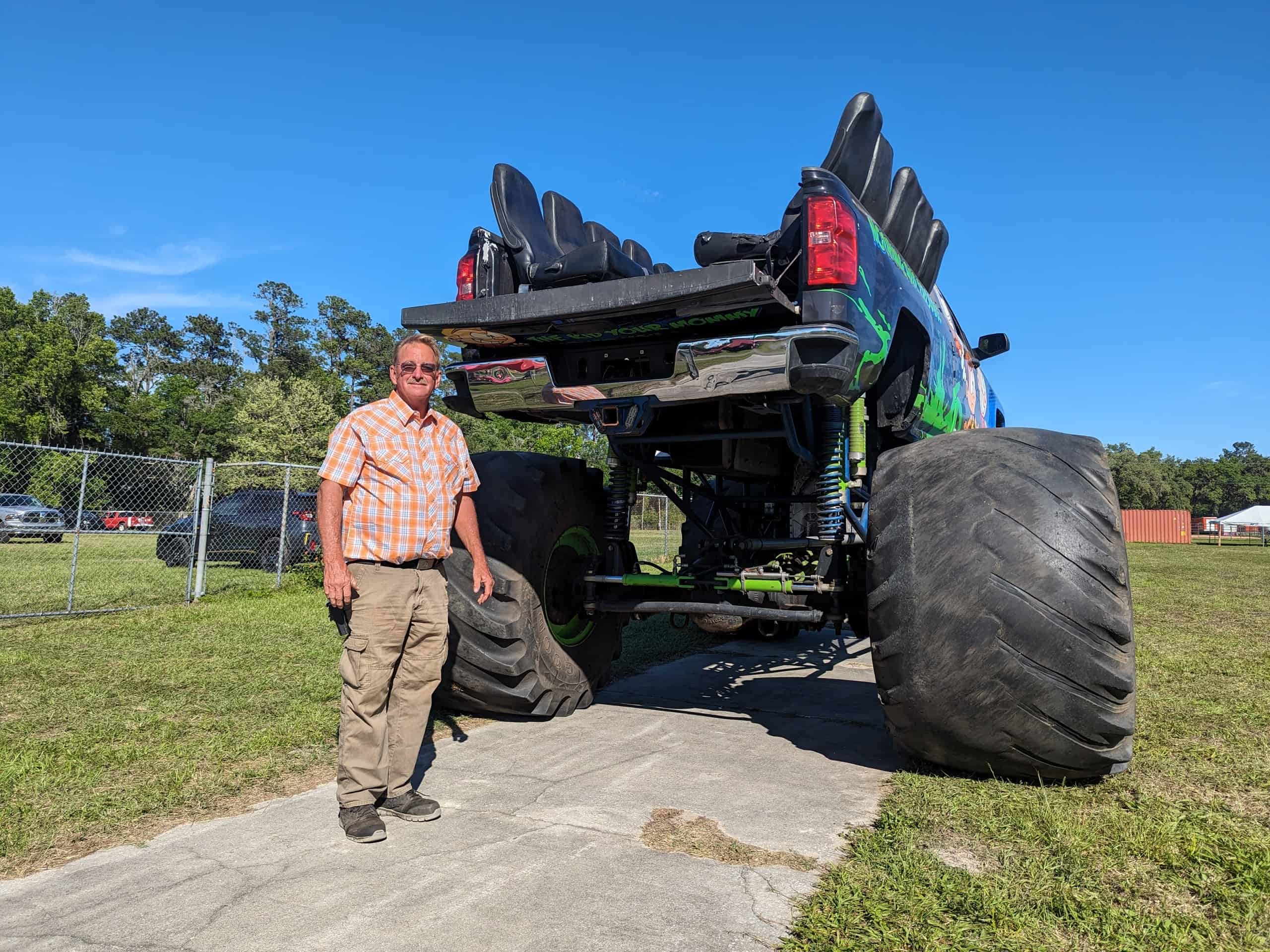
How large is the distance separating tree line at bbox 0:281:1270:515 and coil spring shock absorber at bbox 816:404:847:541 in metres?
6.33

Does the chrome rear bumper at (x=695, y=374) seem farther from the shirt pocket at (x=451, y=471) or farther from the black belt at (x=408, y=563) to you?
the black belt at (x=408, y=563)

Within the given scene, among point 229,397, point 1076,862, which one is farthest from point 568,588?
point 229,397

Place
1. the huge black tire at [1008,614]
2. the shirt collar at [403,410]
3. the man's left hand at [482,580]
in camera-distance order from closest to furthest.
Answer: the huge black tire at [1008,614], the shirt collar at [403,410], the man's left hand at [482,580]

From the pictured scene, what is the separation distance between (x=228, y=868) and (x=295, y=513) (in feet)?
40.7

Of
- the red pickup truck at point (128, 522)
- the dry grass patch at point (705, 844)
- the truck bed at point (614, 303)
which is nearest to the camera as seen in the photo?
the dry grass patch at point (705, 844)

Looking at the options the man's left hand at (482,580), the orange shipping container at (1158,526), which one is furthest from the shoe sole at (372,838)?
Result: the orange shipping container at (1158,526)

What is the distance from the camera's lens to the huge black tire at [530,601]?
4152 millimetres

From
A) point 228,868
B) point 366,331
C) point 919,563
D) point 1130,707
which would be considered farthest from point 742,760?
point 366,331

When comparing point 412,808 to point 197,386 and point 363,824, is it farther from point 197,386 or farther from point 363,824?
point 197,386

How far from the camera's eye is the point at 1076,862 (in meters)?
2.52

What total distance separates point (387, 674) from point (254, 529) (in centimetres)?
1279

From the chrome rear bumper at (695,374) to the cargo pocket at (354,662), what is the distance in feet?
4.89

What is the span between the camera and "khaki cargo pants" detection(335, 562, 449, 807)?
Answer: 9.87 ft

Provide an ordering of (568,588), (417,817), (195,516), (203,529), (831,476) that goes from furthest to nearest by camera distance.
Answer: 1. (203,529)
2. (195,516)
3. (568,588)
4. (831,476)
5. (417,817)
